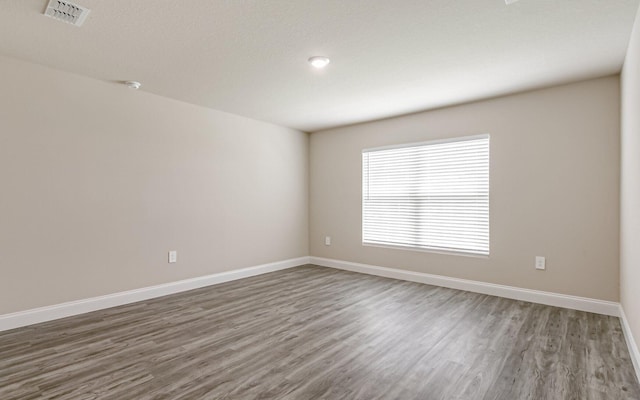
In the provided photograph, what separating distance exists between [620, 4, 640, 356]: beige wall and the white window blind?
1.29 m

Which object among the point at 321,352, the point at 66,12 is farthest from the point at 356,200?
the point at 66,12

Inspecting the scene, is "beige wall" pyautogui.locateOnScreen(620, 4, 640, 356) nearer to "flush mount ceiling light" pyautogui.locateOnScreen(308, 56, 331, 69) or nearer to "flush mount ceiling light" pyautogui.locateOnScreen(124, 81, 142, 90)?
"flush mount ceiling light" pyautogui.locateOnScreen(308, 56, 331, 69)

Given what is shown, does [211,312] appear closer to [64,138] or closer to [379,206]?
[64,138]

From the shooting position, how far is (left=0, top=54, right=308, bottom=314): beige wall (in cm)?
300

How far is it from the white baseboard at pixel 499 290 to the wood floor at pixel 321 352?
0.14 metres

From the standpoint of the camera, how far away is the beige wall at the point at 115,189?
9.84 feet

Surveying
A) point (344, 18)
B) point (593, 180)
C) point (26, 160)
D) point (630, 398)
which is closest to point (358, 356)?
point (630, 398)

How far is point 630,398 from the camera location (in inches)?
75.2

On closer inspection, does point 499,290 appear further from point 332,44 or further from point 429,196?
point 332,44

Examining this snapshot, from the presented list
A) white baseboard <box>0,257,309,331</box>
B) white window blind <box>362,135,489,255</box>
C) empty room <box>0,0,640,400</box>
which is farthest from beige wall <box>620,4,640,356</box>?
white baseboard <box>0,257,309,331</box>

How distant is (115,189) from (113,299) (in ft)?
3.82

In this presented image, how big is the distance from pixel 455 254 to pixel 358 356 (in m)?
2.44

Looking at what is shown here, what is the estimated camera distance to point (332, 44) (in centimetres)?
266

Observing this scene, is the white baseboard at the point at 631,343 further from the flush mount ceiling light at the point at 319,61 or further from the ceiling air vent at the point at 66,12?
the ceiling air vent at the point at 66,12
